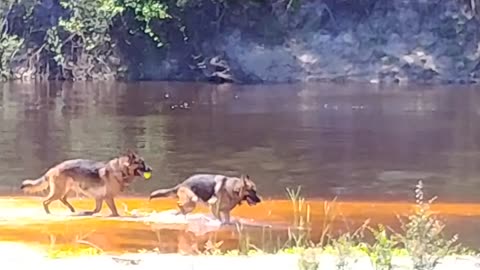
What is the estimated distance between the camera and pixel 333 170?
1728 centimetres

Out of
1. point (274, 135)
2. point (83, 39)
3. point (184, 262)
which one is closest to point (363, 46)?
point (83, 39)

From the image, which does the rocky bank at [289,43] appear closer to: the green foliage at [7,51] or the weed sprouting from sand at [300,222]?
the green foliage at [7,51]

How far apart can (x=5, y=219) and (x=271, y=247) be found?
2931 millimetres

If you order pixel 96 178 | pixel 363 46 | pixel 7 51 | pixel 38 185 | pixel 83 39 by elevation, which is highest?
pixel 83 39

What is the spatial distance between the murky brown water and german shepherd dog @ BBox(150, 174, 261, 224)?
2707 millimetres

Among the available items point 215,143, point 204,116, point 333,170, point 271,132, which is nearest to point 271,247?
point 333,170

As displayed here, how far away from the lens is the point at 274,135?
2280 cm

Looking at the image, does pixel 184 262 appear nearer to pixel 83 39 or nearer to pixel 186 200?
pixel 186 200

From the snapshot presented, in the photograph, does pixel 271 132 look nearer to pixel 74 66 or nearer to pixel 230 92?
pixel 230 92

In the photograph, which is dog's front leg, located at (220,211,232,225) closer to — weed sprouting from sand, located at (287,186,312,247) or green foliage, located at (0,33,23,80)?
weed sprouting from sand, located at (287,186,312,247)

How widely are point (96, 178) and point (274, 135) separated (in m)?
12.0

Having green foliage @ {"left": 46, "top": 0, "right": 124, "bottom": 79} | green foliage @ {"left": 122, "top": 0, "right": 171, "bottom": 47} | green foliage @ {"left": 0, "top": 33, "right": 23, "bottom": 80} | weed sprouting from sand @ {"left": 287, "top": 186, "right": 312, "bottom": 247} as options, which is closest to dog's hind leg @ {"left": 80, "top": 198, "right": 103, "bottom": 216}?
weed sprouting from sand @ {"left": 287, "top": 186, "right": 312, "bottom": 247}

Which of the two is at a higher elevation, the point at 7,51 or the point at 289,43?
the point at 289,43

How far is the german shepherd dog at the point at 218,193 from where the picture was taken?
10812mm
